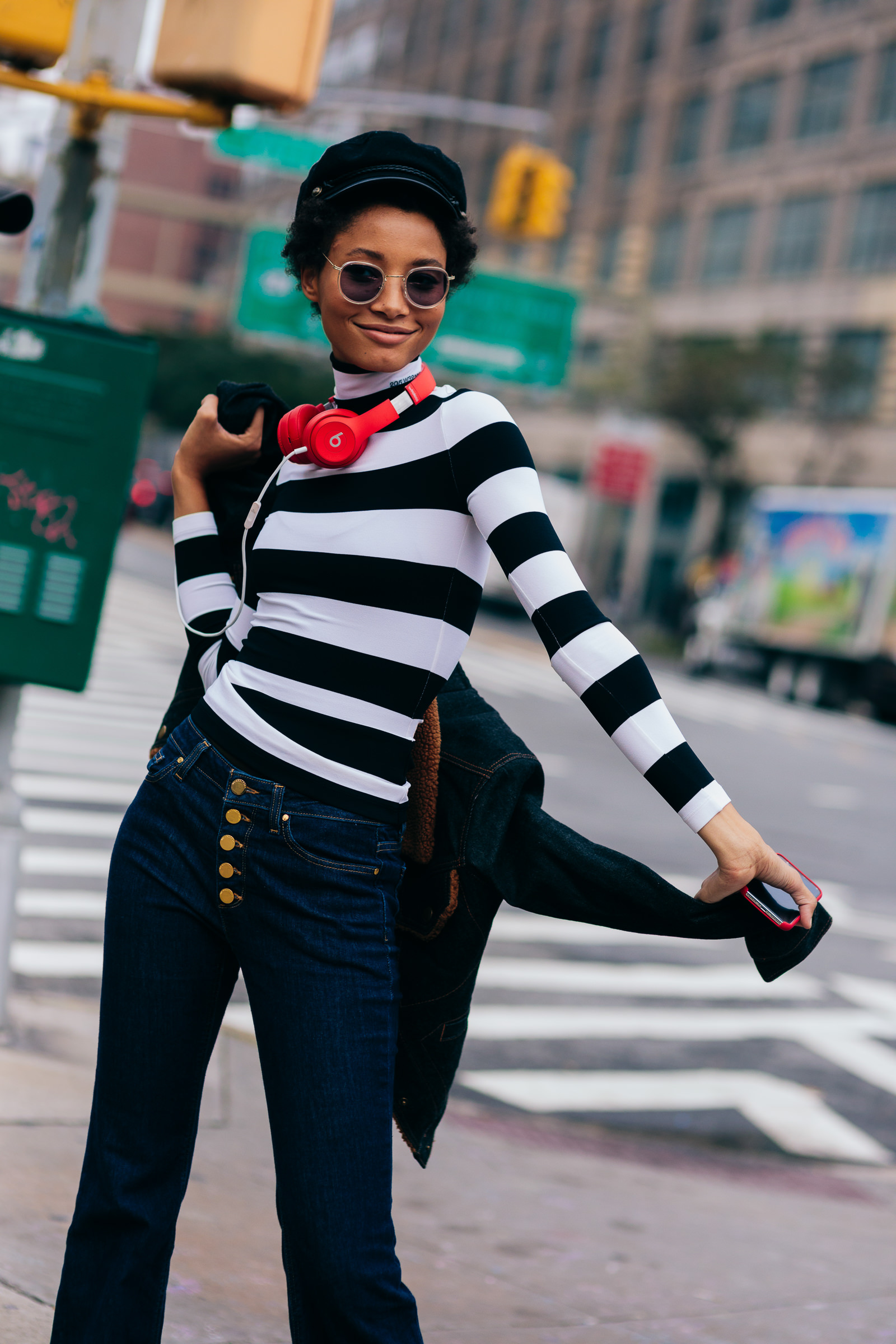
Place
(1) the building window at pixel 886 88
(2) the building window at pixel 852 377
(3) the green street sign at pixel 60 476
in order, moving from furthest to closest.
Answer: (1) the building window at pixel 886 88 → (2) the building window at pixel 852 377 → (3) the green street sign at pixel 60 476

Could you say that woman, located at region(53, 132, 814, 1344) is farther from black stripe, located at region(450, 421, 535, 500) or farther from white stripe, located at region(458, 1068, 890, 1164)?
white stripe, located at region(458, 1068, 890, 1164)

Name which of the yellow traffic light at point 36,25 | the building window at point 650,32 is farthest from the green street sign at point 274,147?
the building window at point 650,32

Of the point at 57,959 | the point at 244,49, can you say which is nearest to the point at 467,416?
the point at 244,49

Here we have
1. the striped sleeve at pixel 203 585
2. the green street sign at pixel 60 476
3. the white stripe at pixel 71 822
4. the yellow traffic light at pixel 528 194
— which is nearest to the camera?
the striped sleeve at pixel 203 585

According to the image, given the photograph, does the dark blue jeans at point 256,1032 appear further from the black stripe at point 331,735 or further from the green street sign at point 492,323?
the green street sign at point 492,323

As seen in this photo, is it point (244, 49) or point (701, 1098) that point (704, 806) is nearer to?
point (244, 49)

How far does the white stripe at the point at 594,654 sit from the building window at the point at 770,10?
46.0m

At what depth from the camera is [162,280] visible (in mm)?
84062

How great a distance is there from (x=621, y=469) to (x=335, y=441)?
3918 centimetres

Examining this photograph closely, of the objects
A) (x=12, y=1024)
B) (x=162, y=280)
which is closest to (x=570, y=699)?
(x=12, y=1024)

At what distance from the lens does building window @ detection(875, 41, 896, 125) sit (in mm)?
39531

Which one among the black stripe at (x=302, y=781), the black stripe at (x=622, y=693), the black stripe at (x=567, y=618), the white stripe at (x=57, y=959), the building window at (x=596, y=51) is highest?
the building window at (x=596, y=51)

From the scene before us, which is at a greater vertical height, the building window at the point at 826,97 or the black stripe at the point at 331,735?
the building window at the point at 826,97

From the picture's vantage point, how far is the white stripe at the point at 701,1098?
5.41m
